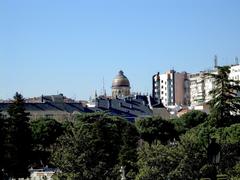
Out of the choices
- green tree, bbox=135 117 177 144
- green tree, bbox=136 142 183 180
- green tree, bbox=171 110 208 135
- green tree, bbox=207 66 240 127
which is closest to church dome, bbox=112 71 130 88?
green tree, bbox=171 110 208 135

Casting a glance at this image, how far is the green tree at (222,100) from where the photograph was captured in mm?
46125

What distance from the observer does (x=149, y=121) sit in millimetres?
83500

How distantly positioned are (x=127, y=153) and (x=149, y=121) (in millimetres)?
30853

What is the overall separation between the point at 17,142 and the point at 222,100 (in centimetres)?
1910

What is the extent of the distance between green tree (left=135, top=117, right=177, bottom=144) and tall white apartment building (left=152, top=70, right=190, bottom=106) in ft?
354

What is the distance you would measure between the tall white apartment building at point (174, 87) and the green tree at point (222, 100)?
5658 inches

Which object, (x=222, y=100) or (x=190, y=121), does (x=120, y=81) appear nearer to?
(x=190, y=121)

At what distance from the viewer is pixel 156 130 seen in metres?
81.8

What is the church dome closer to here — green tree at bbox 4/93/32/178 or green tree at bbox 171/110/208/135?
green tree at bbox 171/110/208/135

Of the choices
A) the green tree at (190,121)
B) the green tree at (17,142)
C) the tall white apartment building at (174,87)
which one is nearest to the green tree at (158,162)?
the green tree at (17,142)

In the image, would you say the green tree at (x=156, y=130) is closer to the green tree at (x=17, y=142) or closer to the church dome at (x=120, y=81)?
the green tree at (x=17, y=142)

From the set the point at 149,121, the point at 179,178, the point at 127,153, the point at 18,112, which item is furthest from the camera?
the point at 149,121

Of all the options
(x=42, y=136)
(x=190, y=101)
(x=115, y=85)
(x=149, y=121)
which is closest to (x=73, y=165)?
(x=42, y=136)

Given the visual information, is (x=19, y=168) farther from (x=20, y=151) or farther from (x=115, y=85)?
(x=115, y=85)
